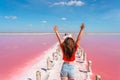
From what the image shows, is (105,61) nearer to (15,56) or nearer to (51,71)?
(51,71)

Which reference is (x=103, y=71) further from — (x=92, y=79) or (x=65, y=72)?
(x=65, y=72)

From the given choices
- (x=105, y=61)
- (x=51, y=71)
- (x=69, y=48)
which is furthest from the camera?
(x=105, y=61)

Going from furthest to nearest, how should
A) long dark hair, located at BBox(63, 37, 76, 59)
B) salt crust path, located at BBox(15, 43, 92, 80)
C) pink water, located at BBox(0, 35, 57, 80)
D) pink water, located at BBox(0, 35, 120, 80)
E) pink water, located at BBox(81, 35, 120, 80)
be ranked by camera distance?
pink water, located at BBox(0, 35, 57, 80)
pink water, located at BBox(0, 35, 120, 80)
pink water, located at BBox(81, 35, 120, 80)
salt crust path, located at BBox(15, 43, 92, 80)
long dark hair, located at BBox(63, 37, 76, 59)

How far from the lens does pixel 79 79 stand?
31.2 ft

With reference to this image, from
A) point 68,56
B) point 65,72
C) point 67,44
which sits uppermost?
point 67,44

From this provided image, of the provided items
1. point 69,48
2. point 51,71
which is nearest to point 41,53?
point 51,71

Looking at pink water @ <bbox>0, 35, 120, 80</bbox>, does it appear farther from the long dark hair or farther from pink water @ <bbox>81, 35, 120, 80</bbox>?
the long dark hair

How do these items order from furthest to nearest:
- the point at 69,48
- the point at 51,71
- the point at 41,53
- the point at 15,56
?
the point at 41,53 → the point at 15,56 → the point at 51,71 → the point at 69,48

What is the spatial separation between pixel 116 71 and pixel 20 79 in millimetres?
8005

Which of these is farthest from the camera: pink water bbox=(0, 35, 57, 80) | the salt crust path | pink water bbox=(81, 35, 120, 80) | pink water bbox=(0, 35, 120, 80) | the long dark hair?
pink water bbox=(0, 35, 57, 80)

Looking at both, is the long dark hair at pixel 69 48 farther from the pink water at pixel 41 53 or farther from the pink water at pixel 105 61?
the pink water at pixel 105 61

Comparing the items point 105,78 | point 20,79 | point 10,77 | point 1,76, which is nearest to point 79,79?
point 105,78

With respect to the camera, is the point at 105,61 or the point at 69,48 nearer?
the point at 69,48

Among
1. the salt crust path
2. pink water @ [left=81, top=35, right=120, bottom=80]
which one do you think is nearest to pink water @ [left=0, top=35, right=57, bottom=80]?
the salt crust path
